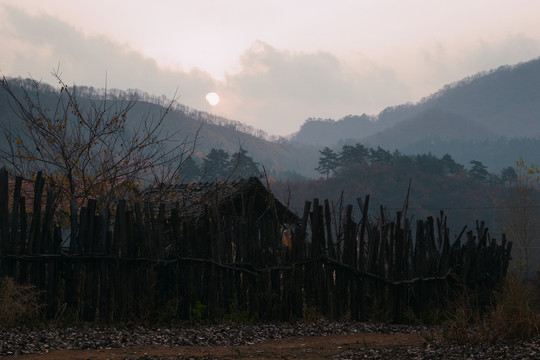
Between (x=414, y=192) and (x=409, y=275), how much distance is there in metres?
79.0

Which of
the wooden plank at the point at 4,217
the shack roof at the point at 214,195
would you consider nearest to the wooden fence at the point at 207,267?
the wooden plank at the point at 4,217

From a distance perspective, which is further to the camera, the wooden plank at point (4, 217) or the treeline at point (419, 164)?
the treeline at point (419, 164)

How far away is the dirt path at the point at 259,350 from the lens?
605 cm

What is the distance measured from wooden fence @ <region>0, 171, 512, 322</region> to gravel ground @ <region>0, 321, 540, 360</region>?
435 millimetres

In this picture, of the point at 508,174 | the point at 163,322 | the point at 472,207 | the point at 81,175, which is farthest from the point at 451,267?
the point at 508,174

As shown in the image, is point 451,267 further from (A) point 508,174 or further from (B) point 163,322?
(A) point 508,174

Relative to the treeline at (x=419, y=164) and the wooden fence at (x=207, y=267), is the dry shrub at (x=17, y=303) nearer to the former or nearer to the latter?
the wooden fence at (x=207, y=267)

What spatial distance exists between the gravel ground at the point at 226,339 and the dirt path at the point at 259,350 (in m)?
0.19

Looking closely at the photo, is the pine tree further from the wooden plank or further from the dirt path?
the wooden plank

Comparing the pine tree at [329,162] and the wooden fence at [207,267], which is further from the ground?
the pine tree at [329,162]

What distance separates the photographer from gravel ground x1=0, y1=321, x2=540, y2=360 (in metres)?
5.70

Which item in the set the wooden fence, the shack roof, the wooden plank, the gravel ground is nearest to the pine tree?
the shack roof

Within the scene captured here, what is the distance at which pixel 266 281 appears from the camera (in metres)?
8.75

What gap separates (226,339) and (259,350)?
780 millimetres
